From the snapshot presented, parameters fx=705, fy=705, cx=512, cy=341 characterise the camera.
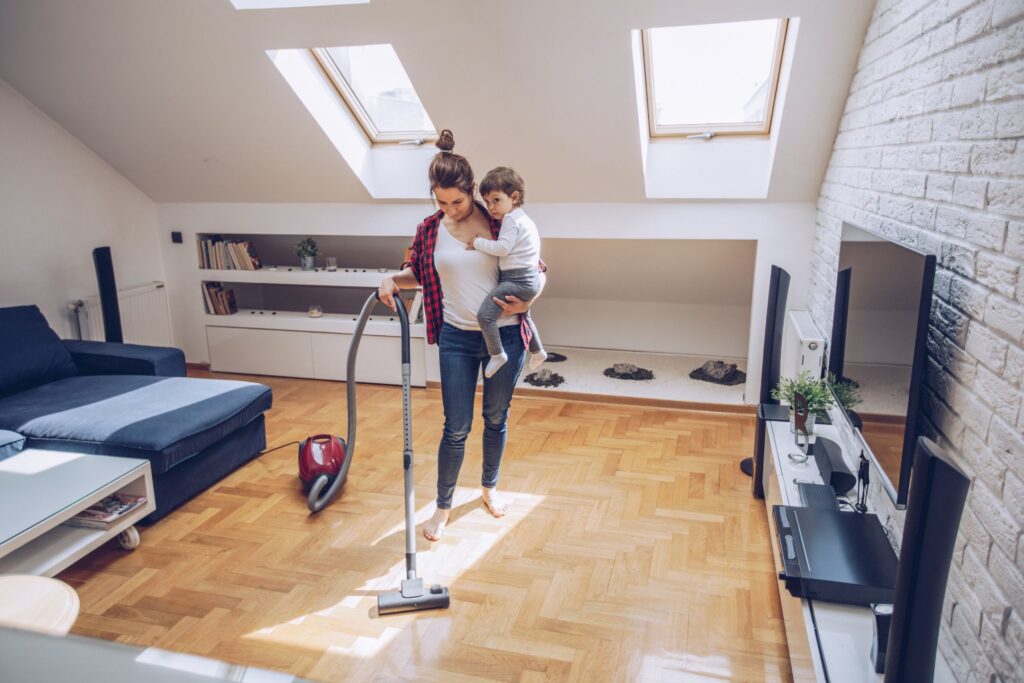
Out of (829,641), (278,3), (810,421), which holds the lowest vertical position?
(829,641)

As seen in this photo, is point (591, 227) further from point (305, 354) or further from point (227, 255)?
point (227, 255)

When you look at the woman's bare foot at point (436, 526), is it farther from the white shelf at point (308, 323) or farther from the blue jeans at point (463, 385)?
the white shelf at point (308, 323)

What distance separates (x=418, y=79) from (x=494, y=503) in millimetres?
2082

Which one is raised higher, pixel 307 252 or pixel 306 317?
pixel 307 252

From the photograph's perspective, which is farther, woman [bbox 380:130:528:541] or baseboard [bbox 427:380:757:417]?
baseboard [bbox 427:380:757:417]

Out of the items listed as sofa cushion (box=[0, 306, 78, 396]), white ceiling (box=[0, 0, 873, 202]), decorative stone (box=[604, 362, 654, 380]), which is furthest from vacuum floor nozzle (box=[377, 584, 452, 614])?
decorative stone (box=[604, 362, 654, 380])

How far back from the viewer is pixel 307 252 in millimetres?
4855

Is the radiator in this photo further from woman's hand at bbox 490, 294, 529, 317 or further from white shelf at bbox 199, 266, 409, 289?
woman's hand at bbox 490, 294, 529, 317

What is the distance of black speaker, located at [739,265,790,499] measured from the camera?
9.91 ft

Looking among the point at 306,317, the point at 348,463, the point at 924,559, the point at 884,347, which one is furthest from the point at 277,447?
the point at 924,559

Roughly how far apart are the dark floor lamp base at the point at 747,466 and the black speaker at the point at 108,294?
137 inches

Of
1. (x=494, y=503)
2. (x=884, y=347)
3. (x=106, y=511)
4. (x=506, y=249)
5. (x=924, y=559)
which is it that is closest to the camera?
(x=924, y=559)

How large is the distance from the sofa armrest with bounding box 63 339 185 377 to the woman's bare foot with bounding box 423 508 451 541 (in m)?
1.76

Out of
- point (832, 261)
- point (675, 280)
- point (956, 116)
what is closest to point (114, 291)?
point (675, 280)
